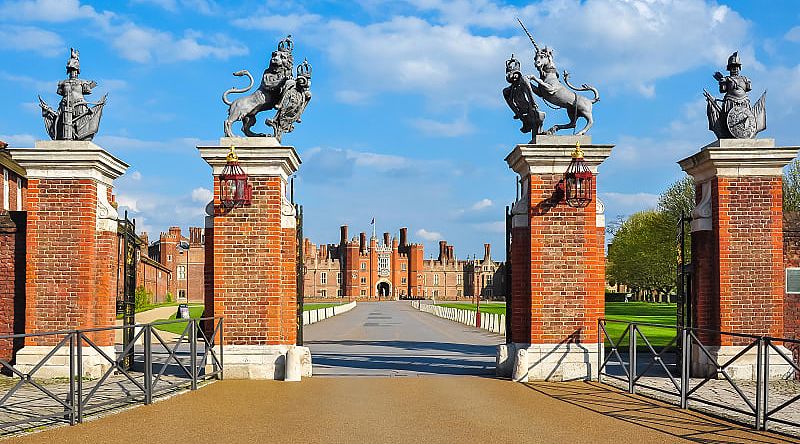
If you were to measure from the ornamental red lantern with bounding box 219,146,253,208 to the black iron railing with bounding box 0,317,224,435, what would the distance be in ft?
5.97

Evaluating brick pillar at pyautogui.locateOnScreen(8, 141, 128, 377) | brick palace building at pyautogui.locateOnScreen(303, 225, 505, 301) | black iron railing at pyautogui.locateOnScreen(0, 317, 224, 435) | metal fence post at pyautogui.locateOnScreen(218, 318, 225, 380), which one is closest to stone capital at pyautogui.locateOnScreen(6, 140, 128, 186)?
brick pillar at pyautogui.locateOnScreen(8, 141, 128, 377)

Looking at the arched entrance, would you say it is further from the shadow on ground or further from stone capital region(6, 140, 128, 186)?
the shadow on ground

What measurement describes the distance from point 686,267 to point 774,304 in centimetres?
159

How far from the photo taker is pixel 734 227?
13180 mm

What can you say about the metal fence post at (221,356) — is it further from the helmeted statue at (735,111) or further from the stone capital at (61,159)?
the helmeted statue at (735,111)

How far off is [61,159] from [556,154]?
7.65 m

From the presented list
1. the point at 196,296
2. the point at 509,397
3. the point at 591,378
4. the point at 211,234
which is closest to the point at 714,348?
the point at 591,378

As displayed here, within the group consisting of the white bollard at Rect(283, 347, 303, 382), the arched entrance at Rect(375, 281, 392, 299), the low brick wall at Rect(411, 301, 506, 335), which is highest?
the white bollard at Rect(283, 347, 303, 382)

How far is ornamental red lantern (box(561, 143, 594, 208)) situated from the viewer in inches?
495

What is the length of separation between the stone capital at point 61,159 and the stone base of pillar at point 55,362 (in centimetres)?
270

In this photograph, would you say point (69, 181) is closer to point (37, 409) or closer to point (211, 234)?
point (211, 234)

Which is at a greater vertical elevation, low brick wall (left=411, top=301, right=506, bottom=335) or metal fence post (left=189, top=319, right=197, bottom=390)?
metal fence post (left=189, top=319, right=197, bottom=390)

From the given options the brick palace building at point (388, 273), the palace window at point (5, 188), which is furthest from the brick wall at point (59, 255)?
the brick palace building at point (388, 273)

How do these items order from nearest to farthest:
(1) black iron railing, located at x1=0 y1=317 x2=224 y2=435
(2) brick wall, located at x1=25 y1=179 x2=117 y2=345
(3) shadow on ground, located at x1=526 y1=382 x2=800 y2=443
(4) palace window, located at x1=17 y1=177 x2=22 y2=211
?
(3) shadow on ground, located at x1=526 y1=382 x2=800 y2=443
(1) black iron railing, located at x1=0 y1=317 x2=224 y2=435
(2) brick wall, located at x1=25 y1=179 x2=117 y2=345
(4) palace window, located at x1=17 y1=177 x2=22 y2=211
